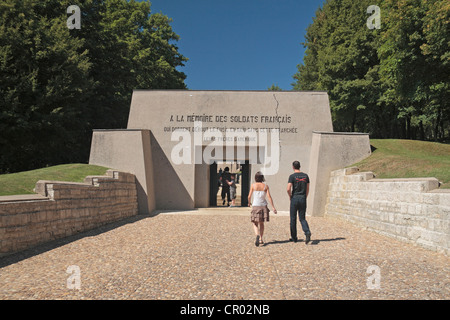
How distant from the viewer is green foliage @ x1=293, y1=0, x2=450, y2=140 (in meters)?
15.9

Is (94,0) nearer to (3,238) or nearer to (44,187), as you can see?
(44,187)

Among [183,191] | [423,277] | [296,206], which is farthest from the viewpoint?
[183,191]

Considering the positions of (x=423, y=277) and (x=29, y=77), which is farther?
(x=29, y=77)

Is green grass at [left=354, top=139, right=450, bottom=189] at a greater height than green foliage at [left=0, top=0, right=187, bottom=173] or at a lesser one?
lesser

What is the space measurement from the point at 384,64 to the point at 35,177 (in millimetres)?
20651

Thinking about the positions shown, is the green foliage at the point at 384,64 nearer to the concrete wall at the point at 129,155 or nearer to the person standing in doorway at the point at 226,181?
the person standing in doorway at the point at 226,181

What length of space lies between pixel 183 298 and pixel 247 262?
2089 millimetres

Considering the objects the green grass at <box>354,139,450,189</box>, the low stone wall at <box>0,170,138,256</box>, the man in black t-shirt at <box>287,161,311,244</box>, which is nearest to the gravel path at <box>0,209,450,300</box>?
the low stone wall at <box>0,170,138,256</box>

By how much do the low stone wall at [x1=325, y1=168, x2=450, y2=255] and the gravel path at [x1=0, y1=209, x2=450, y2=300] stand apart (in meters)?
0.36

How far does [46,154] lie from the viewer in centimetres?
1781

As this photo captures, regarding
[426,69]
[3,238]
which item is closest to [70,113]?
[3,238]

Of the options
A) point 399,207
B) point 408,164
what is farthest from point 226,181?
point 399,207

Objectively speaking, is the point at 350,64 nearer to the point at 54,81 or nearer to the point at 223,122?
the point at 223,122

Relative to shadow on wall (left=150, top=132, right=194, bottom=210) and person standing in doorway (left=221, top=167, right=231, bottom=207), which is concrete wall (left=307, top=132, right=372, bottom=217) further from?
shadow on wall (left=150, top=132, right=194, bottom=210)
